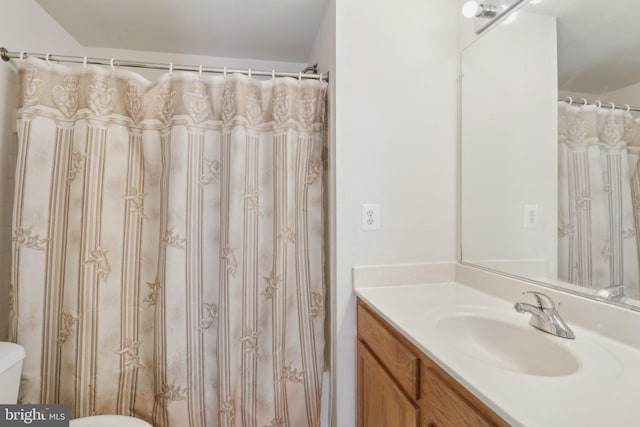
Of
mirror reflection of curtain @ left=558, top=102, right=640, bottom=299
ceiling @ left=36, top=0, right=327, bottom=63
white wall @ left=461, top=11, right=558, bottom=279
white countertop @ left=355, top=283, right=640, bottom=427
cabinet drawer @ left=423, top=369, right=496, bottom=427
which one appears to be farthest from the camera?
ceiling @ left=36, top=0, right=327, bottom=63

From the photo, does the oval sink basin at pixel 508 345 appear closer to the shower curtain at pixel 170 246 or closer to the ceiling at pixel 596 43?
the shower curtain at pixel 170 246

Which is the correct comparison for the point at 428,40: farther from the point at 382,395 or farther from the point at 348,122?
the point at 382,395

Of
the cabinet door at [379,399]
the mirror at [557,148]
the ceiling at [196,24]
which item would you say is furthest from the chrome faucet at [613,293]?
the ceiling at [196,24]

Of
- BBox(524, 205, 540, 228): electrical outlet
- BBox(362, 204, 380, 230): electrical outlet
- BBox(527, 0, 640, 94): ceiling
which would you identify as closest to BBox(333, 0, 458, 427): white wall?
BBox(362, 204, 380, 230): electrical outlet

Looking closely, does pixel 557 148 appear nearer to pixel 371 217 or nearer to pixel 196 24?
pixel 371 217

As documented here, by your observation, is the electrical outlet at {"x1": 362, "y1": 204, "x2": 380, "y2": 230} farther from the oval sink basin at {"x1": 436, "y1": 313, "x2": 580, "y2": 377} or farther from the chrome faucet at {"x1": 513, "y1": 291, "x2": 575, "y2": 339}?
the chrome faucet at {"x1": 513, "y1": 291, "x2": 575, "y2": 339}

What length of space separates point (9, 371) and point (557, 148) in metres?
2.10

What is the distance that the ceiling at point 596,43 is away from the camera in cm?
73

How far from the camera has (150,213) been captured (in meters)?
1.32

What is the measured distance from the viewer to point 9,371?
976 mm

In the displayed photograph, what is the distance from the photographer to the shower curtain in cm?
119

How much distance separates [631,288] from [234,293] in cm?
137

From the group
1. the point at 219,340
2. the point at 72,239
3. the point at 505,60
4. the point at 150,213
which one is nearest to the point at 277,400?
the point at 219,340

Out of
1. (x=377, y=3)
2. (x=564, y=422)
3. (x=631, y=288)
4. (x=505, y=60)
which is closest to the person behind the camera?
(x=564, y=422)
